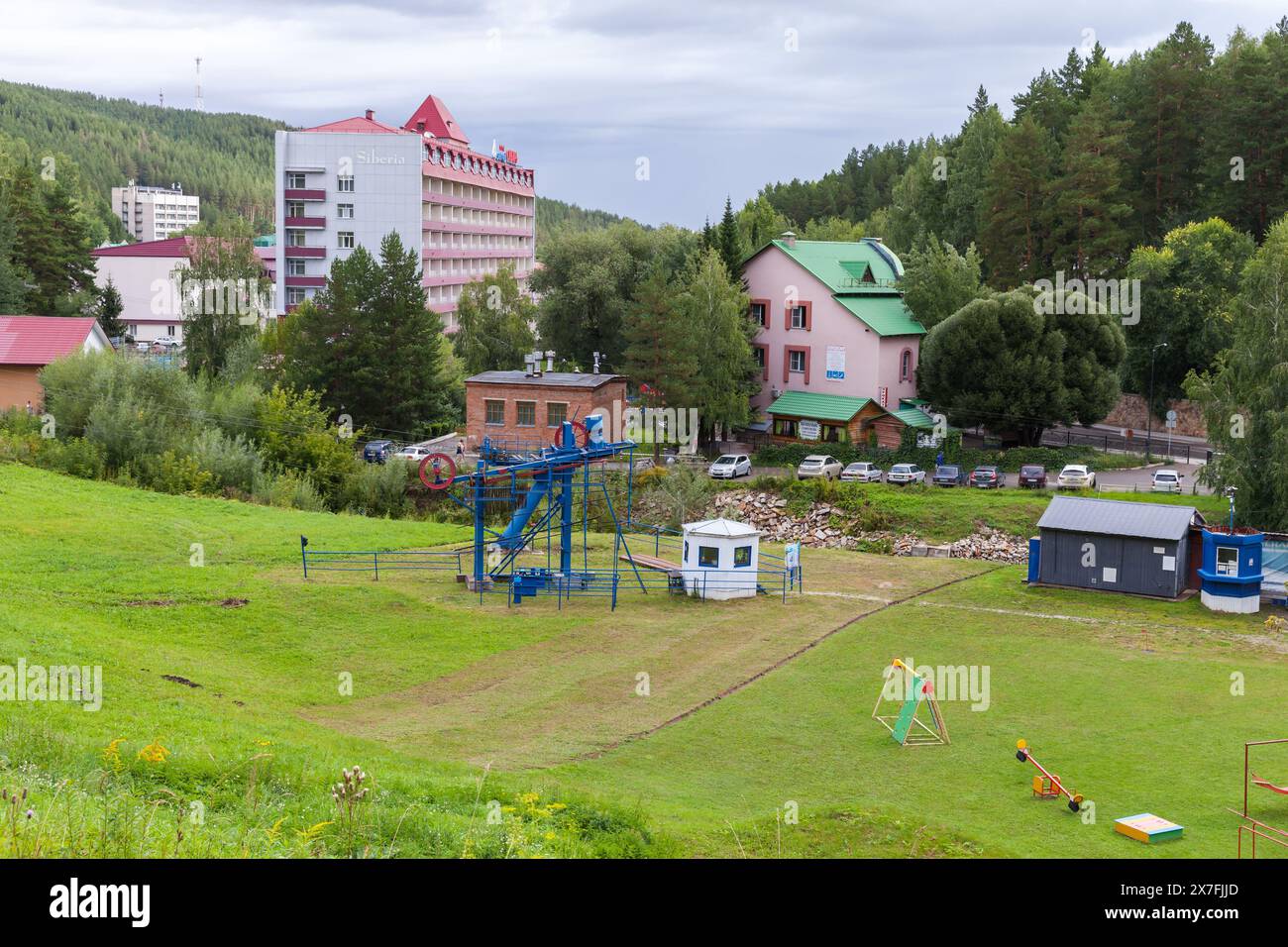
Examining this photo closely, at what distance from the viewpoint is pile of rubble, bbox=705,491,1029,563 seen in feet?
153

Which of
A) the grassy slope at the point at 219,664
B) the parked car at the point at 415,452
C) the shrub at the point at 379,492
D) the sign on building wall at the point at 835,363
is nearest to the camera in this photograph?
the grassy slope at the point at 219,664

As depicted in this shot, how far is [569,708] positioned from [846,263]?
55.5 metres

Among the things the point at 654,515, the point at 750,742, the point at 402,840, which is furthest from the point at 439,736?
the point at 654,515

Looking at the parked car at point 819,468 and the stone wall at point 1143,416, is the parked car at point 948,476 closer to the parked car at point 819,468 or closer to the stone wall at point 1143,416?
the parked car at point 819,468

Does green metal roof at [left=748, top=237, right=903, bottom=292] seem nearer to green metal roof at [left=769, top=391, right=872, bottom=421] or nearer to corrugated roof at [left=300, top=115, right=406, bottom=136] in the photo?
green metal roof at [left=769, top=391, right=872, bottom=421]

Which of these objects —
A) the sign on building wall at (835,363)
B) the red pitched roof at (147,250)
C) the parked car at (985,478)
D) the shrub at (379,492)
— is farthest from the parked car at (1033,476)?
the red pitched roof at (147,250)

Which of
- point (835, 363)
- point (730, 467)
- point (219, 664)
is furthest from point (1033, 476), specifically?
point (219, 664)

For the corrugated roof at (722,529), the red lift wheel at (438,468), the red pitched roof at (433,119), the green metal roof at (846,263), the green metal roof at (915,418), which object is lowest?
the corrugated roof at (722,529)

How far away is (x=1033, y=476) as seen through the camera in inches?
2244

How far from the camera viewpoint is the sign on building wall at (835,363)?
232ft

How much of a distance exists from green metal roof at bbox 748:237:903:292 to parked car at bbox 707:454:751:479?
14958 millimetres

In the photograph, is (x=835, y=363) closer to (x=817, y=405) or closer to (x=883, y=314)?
(x=817, y=405)

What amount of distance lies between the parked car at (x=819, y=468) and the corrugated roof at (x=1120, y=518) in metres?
19.6

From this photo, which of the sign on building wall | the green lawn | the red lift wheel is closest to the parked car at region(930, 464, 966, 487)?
the sign on building wall
